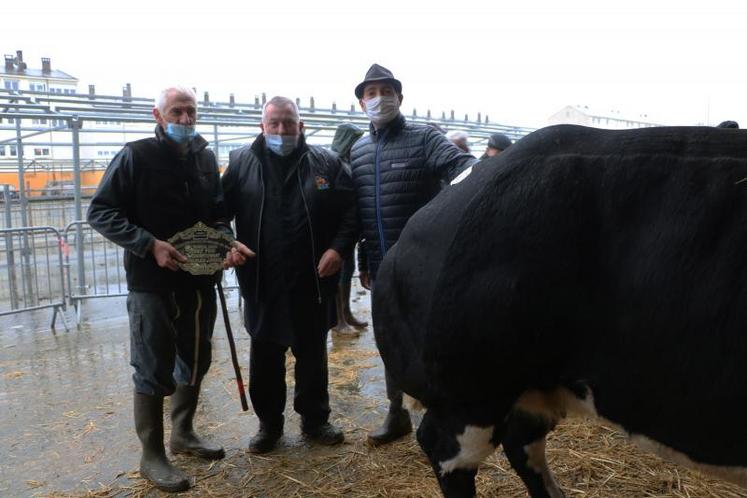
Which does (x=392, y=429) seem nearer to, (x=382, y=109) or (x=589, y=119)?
(x=382, y=109)

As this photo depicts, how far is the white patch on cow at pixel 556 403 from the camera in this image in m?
2.15

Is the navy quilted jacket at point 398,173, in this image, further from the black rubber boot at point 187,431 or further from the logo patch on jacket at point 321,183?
the black rubber boot at point 187,431

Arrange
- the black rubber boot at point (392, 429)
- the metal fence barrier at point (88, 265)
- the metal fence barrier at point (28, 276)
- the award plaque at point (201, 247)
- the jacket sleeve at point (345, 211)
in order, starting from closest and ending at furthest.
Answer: the award plaque at point (201, 247) < the jacket sleeve at point (345, 211) < the black rubber boot at point (392, 429) < the metal fence barrier at point (28, 276) < the metal fence barrier at point (88, 265)

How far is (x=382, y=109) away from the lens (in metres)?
3.70

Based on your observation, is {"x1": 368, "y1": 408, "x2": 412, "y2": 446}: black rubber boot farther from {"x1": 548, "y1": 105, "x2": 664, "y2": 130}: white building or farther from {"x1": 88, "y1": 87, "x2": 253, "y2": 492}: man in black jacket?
{"x1": 548, "y1": 105, "x2": 664, "y2": 130}: white building

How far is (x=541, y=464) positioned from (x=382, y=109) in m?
2.17

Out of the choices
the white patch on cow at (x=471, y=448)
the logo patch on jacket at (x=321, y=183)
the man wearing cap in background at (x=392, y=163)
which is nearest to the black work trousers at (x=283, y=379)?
the man wearing cap in background at (x=392, y=163)

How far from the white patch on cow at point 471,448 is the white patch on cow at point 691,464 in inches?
20.4

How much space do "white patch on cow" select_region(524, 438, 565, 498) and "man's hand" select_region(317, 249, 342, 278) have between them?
153cm

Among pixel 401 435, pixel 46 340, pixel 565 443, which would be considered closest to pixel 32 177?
pixel 46 340

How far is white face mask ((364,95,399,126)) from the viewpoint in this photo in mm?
3691

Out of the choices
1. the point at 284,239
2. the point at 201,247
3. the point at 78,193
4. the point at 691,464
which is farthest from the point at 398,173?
the point at 78,193

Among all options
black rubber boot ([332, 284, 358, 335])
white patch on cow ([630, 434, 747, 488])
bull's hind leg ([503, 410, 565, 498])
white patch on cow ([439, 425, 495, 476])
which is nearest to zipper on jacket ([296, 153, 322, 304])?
bull's hind leg ([503, 410, 565, 498])

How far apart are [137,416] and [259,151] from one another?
1.72m
